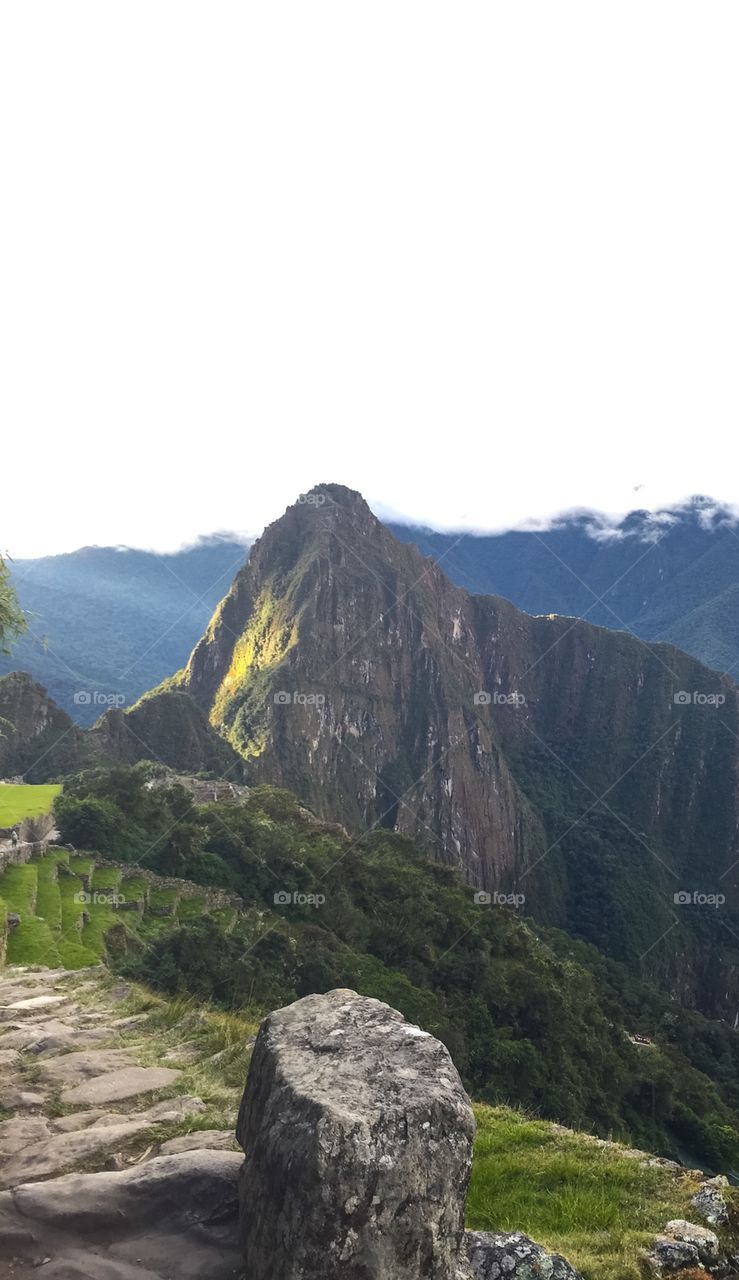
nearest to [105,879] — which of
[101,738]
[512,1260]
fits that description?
Result: [512,1260]

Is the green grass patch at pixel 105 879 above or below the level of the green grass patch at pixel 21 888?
below

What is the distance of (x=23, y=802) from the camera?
3406 cm

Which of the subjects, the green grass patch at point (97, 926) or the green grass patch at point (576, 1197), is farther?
the green grass patch at point (97, 926)

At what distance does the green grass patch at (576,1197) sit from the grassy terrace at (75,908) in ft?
40.4

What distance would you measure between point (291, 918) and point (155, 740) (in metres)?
49.8

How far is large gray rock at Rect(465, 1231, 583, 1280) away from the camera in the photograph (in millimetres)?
4938

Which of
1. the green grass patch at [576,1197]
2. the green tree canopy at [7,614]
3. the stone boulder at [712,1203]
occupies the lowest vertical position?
the green grass patch at [576,1197]

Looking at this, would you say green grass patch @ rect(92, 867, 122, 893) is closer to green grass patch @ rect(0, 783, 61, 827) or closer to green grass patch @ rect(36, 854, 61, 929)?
green grass patch @ rect(36, 854, 61, 929)

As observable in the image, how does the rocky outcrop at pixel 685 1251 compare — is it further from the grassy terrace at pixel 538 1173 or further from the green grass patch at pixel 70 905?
the green grass patch at pixel 70 905

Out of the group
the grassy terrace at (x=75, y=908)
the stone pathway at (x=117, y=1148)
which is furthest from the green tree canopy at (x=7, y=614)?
the grassy terrace at (x=75, y=908)

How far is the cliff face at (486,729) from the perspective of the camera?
394ft

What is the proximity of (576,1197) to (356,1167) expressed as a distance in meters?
3.62

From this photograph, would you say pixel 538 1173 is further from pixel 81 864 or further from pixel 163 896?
pixel 81 864

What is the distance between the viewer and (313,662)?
118500mm
